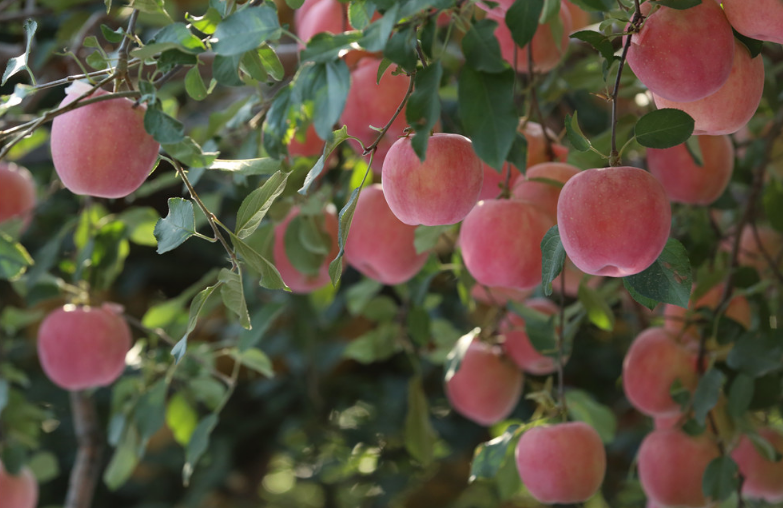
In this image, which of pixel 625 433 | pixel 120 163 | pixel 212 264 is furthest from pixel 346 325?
pixel 120 163

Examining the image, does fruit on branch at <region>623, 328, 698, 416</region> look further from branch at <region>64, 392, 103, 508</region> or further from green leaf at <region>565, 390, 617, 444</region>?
branch at <region>64, 392, 103, 508</region>

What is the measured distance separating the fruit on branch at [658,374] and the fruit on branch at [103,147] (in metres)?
0.52

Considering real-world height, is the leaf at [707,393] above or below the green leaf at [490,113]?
below

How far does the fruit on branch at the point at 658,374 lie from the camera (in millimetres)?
776

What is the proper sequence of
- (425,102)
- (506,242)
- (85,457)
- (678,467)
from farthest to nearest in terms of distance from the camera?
1. (85,457)
2. (678,467)
3. (506,242)
4. (425,102)

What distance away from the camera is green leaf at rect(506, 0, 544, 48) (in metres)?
0.43

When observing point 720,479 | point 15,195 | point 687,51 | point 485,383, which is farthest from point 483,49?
point 15,195

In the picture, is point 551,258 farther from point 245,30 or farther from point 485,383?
point 485,383

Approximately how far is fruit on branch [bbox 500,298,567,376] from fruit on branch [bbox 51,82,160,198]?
0.54 meters

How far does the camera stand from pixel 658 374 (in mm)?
775

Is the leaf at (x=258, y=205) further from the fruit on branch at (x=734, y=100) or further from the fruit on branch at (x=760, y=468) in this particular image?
the fruit on branch at (x=760, y=468)

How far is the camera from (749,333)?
2.44 feet

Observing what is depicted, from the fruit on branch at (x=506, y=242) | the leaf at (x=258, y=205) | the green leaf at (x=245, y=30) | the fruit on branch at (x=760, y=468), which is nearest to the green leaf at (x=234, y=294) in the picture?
the leaf at (x=258, y=205)

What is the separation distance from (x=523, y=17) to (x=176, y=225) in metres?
0.24
